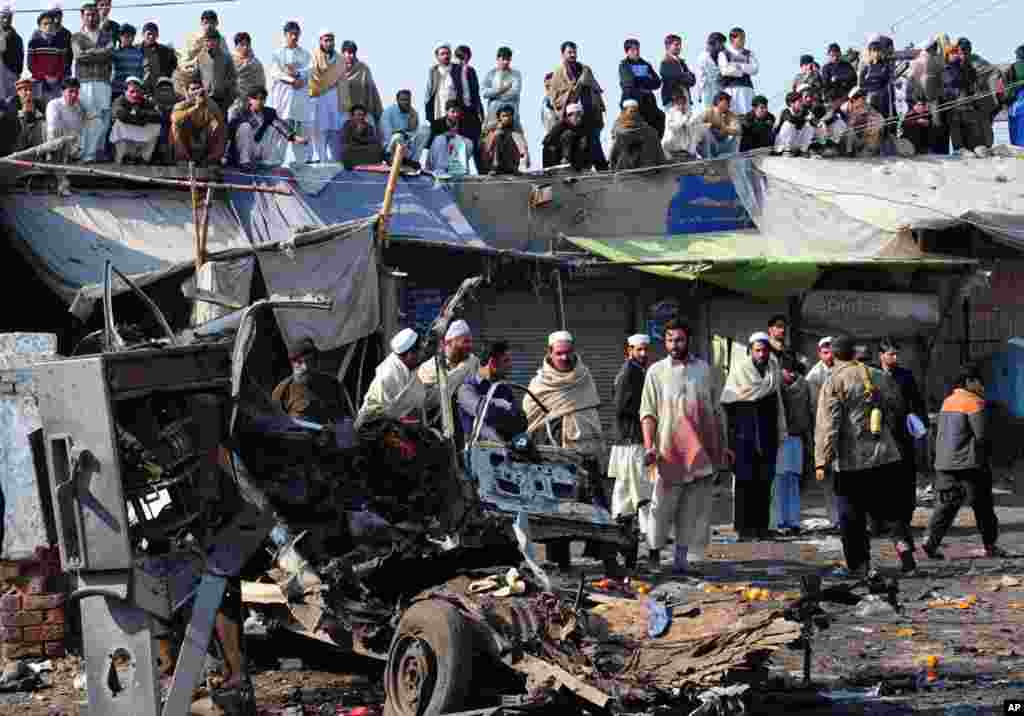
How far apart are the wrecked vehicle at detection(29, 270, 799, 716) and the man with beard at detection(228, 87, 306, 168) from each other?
10450 millimetres

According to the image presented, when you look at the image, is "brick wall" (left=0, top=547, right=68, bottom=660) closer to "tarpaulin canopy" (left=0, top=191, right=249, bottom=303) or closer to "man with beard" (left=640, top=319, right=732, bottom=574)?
"man with beard" (left=640, top=319, right=732, bottom=574)

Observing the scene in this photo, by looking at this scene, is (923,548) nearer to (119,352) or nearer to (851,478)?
(851,478)

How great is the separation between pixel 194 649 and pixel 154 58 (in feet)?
41.9

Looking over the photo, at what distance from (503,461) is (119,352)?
3503mm

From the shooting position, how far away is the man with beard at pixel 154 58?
64.3 ft

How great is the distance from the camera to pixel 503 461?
1101cm

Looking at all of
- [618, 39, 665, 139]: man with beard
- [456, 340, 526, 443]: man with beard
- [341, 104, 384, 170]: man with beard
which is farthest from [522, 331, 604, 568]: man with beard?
[618, 39, 665, 139]: man with beard

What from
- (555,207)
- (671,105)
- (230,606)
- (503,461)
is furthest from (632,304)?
(230,606)

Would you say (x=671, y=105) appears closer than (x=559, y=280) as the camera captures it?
No

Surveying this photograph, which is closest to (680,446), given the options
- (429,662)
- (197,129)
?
(429,662)

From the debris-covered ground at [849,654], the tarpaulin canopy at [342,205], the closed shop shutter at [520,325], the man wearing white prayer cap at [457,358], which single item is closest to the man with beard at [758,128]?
the closed shop shutter at [520,325]

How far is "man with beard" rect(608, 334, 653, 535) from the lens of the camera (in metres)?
14.0

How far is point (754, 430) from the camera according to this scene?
52.9 feet

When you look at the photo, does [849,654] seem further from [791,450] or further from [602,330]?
[602,330]
